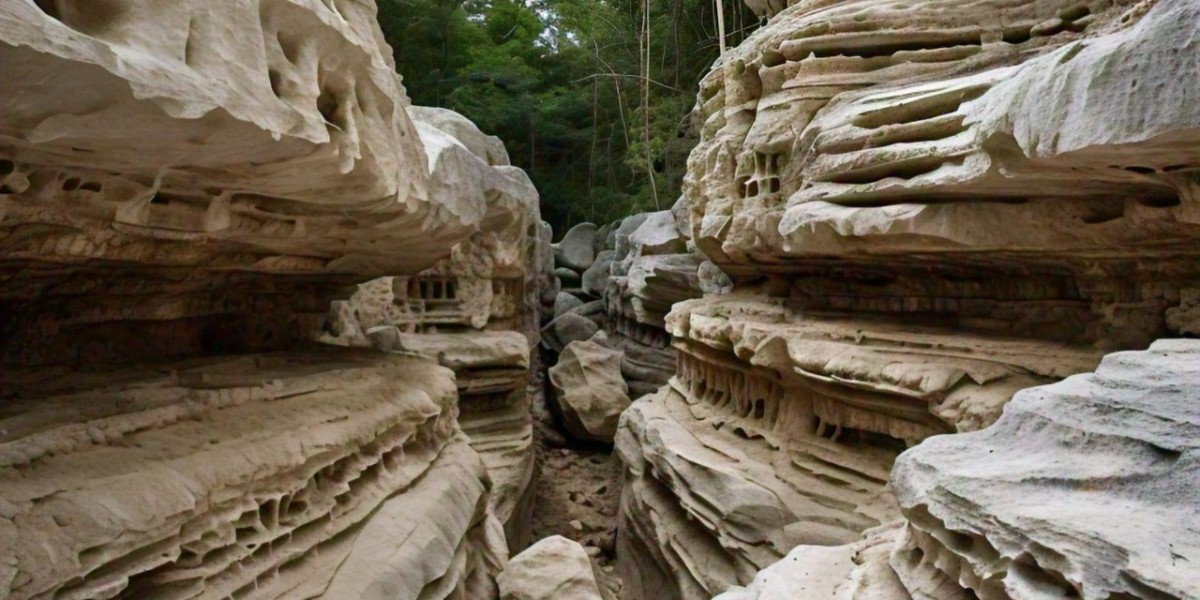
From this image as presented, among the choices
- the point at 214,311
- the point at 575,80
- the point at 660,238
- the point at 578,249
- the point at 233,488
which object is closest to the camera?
the point at 233,488

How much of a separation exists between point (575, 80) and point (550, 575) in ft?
58.2

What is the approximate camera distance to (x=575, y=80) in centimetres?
2077

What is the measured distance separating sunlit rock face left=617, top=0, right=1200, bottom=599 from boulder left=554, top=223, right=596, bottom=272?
1139 centimetres

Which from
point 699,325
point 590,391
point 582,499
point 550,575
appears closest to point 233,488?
point 550,575

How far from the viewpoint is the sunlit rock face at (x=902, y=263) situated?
339 cm

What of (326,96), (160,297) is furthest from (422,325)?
(326,96)

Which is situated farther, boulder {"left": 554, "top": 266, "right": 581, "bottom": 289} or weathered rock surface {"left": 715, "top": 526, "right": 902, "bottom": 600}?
boulder {"left": 554, "top": 266, "right": 581, "bottom": 289}

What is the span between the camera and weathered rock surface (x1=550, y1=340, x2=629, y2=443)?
12.6 metres

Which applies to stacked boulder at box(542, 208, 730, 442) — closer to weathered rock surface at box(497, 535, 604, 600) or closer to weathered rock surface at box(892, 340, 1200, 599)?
weathered rock surface at box(497, 535, 604, 600)

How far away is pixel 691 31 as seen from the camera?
1897 centimetres

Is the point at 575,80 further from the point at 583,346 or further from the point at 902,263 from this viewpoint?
the point at 902,263

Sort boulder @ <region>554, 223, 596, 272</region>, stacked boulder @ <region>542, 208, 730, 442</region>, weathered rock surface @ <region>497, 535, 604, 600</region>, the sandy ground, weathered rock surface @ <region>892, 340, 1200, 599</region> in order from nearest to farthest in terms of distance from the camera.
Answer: weathered rock surface @ <region>892, 340, 1200, 599</region>, weathered rock surface @ <region>497, 535, 604, 600</region>, the sandy ground, stacked boulder @ <region>542, 208, 730, 442</region>, boulder @ <region>554, 223, 596, 272</region>

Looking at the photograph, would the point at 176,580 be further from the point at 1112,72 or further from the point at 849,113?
the point at 849,113

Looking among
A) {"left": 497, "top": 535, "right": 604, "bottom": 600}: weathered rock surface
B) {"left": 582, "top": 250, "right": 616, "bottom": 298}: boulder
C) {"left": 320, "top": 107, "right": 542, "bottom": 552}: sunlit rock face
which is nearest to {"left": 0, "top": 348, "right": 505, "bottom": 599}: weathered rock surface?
{"left": 497, "top": 535, "right": 604, "bottom": 600}: weathered rock surface
